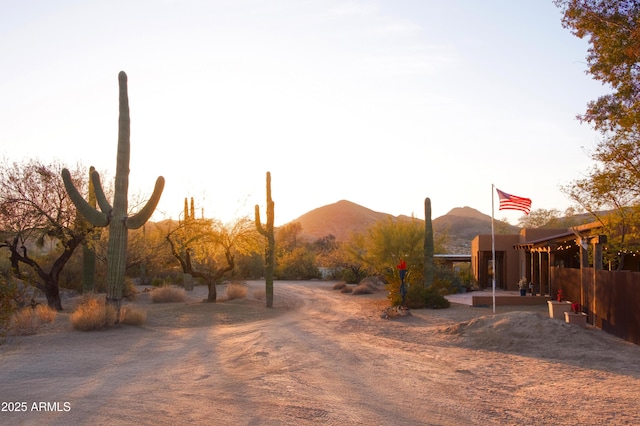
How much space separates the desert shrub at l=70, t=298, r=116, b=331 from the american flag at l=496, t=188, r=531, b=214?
13.8 meters

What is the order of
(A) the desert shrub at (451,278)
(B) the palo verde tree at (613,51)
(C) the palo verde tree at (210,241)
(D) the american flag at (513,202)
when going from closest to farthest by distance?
(B) the palo verde tree at (613,51)
(D) the american flag at (513,202)
(C) the palo verde tree at (210,241)
(A) the desert shrub at (451,278)

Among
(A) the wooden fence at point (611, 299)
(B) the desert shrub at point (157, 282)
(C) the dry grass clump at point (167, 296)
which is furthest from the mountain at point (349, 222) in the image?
(A) the wooden fence at point (611, 299)

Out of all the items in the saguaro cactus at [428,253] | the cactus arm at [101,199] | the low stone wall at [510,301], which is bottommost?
the low stone wall at [510,301]

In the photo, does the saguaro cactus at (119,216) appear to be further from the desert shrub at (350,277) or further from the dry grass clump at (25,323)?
the desert shrub at (350,277)

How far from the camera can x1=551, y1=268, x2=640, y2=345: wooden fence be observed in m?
14.6

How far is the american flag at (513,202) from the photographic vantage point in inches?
858

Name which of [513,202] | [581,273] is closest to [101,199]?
[513,202]

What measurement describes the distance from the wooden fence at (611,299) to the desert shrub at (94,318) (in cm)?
1389

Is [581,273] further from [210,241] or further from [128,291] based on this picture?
[128,291]

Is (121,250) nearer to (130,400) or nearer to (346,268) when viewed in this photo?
(130,400)

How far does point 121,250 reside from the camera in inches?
703

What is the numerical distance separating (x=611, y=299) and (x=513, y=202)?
6.29 meters

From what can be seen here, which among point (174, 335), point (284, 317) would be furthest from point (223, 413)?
point (284, 317)

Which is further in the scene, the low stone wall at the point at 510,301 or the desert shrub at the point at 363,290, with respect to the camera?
the desert shrub at the point at 363,290
